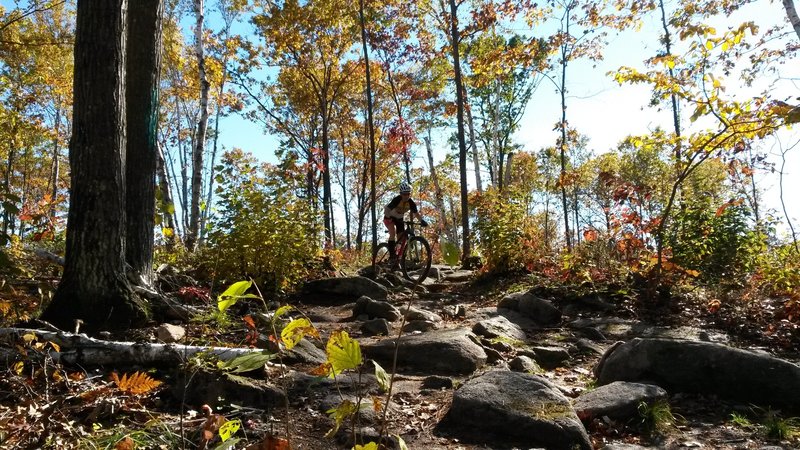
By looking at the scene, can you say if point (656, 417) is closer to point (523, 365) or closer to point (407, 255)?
point (523, 365)

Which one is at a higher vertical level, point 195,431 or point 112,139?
point 112,139

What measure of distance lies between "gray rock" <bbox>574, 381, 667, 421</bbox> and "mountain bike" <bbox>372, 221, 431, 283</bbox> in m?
5.35

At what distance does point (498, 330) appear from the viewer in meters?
5.55

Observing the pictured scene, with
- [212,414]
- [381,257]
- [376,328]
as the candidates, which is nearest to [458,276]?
[381,257]

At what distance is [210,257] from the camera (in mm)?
6934

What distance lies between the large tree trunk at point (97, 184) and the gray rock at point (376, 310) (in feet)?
9.76

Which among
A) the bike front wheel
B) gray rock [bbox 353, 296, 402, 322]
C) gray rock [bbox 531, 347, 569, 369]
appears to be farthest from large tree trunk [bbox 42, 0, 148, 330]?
the bike front wheel

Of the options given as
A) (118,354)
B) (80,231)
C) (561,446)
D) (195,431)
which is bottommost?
(561,446)

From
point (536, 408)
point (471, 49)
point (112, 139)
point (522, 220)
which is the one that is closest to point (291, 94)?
point (471, 49)

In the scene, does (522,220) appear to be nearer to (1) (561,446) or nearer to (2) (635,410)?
(2) (635,410)

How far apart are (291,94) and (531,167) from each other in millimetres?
19102

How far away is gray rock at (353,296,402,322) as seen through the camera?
6375mm

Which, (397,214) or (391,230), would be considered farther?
(391,230)

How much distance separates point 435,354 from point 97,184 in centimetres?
331
